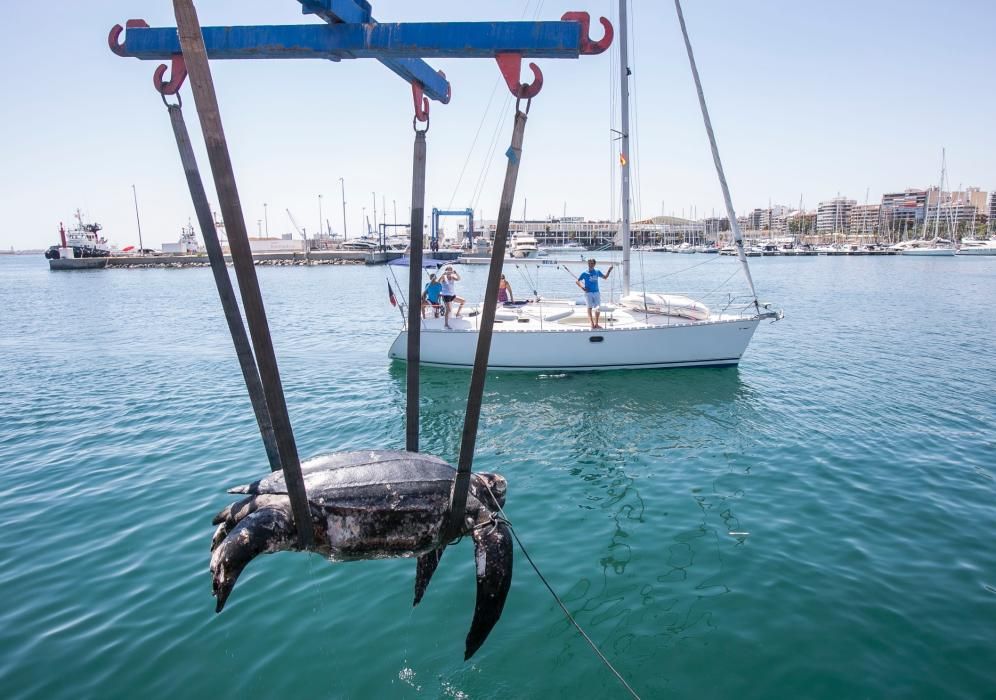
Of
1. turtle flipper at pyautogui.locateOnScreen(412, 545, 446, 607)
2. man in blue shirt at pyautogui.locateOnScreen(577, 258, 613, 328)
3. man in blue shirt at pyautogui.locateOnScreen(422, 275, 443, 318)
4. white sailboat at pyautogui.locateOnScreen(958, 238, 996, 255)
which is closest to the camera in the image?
turtle flipper at pyautogui.locateOnScreen(412, 545, 446, 607)

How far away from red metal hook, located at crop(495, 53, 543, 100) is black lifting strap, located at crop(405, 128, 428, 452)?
1.15 meters

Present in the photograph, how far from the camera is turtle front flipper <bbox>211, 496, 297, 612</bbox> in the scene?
13.5 ft

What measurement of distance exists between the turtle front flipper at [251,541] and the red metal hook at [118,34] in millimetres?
4043

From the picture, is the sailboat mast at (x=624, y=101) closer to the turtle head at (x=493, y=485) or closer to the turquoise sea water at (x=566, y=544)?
the turquoise sea water at (x=566, y=544)

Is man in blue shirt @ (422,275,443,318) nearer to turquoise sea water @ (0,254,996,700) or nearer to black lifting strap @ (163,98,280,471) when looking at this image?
turquoise sea water @ (0,254,996,700)

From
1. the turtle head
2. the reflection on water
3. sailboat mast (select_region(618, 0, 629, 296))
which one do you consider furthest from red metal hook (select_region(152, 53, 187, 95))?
sailboat mast (select_region(618, 0, 629, 296))

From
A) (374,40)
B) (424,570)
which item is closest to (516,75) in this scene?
(374,40)

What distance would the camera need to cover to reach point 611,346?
20500 millimetres

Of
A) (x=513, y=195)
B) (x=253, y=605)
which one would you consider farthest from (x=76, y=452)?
(x=513, y=195)

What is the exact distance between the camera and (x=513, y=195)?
446cm

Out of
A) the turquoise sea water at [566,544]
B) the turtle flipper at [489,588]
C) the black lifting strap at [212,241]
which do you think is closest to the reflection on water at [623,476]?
the turquoise sea water at [566,544]

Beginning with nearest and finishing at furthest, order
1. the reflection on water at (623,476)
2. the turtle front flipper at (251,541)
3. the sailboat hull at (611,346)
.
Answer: the turtle front flipper at (251,541), the reflection on water at (623,476), the sailboat hull at (611,346)

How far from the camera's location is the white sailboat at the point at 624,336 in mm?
20406

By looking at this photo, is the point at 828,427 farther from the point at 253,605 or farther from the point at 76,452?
the point at 76,452
